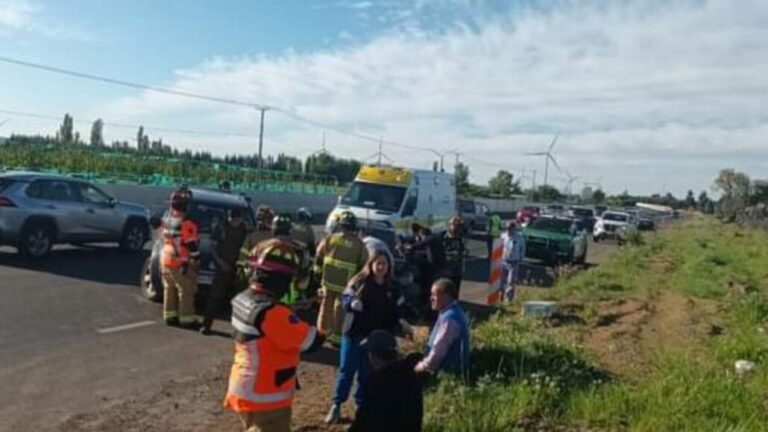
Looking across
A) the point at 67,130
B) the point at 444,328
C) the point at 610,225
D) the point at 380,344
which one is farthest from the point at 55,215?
the point at 67,130

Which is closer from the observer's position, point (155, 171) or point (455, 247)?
point (455, 247)

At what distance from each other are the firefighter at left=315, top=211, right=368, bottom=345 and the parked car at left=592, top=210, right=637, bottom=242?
3867 centimetres

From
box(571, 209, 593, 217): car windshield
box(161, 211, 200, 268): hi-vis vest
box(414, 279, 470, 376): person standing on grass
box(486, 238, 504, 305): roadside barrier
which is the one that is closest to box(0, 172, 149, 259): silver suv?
box(161, 211, 200, 268): hi-vis vest

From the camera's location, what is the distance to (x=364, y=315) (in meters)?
6.97

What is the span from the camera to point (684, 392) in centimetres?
763

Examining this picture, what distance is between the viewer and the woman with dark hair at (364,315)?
22.9ft

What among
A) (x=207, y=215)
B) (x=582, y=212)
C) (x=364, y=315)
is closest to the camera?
(x=364, y=315)

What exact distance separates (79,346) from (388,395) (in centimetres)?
574

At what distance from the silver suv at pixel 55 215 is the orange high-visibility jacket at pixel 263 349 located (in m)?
12.8

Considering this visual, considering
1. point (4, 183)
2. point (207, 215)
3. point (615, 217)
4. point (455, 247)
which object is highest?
point (4, 183)

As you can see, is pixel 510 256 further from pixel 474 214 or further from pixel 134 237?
pixel 474 214

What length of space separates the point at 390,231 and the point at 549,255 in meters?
12.1

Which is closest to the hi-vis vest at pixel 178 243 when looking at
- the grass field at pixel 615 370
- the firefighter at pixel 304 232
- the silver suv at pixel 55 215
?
the firefighter at pixel 304 232

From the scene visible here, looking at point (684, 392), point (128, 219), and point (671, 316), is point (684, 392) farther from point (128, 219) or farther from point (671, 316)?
point (128, 219)
